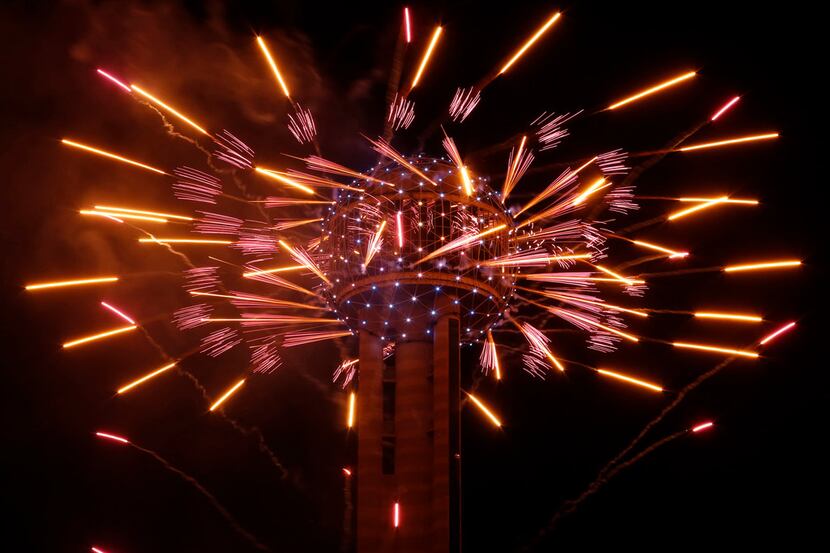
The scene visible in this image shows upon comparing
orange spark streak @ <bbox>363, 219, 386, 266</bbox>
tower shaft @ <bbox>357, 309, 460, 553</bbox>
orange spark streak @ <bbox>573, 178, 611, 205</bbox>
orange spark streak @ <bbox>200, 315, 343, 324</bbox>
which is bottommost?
tower shaft @ <bbox>357, 309, 460, 553</bbox>

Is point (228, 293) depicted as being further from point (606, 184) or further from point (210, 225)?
point (606, 184)

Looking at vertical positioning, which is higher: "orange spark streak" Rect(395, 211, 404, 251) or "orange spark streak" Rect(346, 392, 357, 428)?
"orange spark streak" Rect(395, 211, 404, 251)

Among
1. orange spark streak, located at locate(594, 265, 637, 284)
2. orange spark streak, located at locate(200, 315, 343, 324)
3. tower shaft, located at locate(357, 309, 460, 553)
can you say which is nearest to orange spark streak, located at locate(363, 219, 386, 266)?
tower shaft, located at locate(357, 309, 460, 553)

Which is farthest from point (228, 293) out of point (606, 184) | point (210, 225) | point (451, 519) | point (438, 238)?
point (606, 184)

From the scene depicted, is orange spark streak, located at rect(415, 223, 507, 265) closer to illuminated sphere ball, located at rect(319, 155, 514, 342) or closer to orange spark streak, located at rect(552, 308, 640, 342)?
illuminated sphere ball, located at rect(319, 155, 514, 342)

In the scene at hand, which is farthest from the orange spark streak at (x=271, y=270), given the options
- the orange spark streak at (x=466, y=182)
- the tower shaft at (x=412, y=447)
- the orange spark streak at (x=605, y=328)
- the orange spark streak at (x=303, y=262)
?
the orange spark streak at (x=605, y=328)

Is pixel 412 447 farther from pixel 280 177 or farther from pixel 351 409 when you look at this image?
pixel 280 177

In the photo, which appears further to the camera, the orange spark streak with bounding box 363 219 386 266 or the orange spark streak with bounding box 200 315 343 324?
the orange spark streak with bounding box 200 315 343 324
